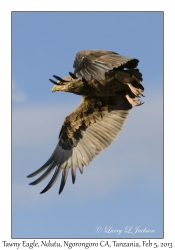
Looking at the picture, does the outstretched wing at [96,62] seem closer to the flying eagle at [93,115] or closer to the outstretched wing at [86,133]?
the flying eagle at [93,115]

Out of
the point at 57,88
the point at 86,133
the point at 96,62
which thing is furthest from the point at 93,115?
the point at 96,62

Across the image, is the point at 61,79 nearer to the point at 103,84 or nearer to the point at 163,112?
the point at 103,84

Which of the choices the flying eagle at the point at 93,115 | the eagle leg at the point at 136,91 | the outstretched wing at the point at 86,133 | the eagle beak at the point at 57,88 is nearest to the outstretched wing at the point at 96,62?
the flying eagle at the point at 93,115

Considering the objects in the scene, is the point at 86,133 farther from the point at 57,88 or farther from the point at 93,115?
the point at 57,88

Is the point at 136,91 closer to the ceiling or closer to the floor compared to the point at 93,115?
closer to the ceiling

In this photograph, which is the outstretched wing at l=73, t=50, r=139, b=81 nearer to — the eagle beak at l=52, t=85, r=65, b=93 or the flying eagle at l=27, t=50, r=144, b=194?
the flying eagle at l=27, t=50, r=144, b=194
